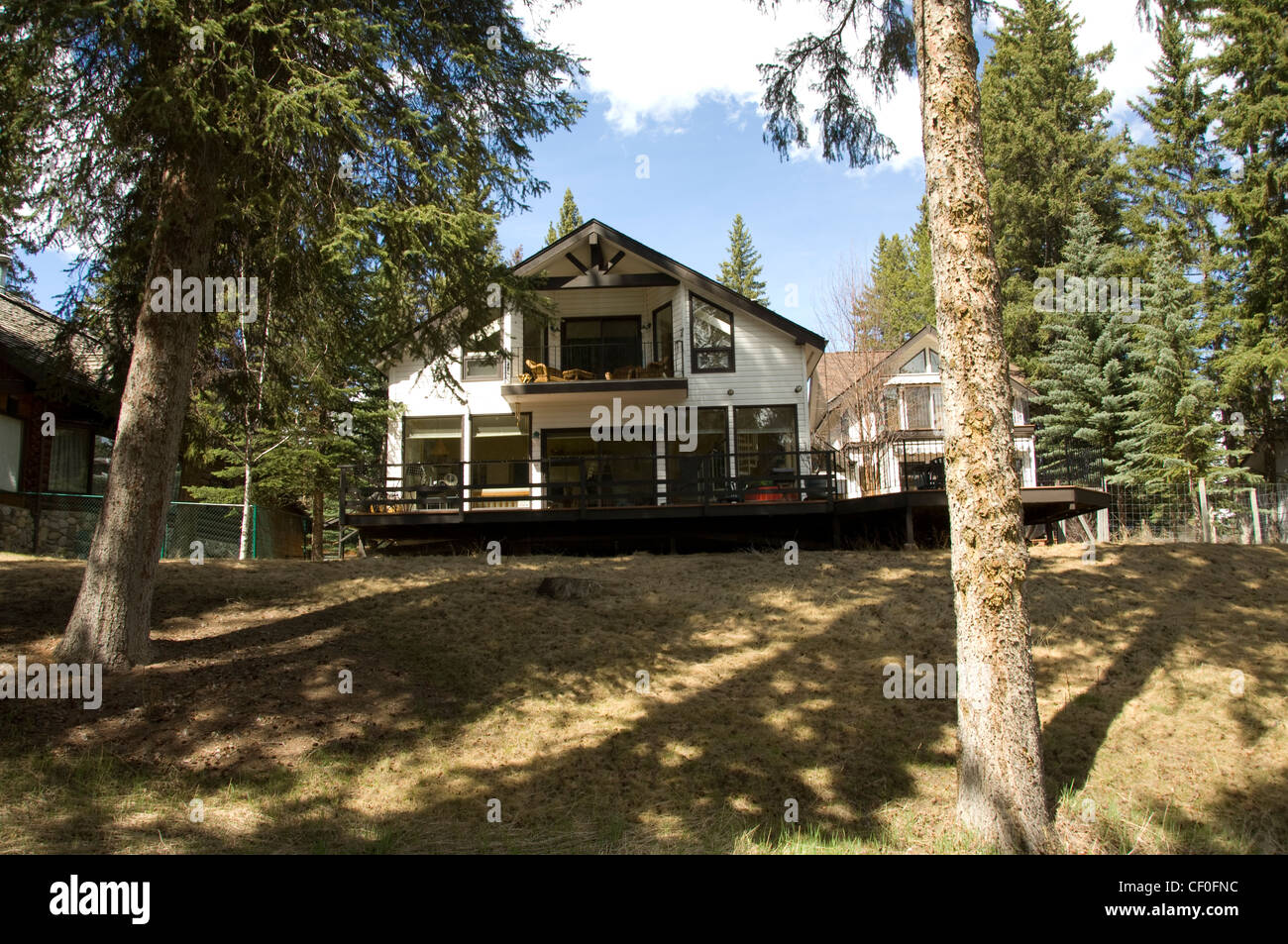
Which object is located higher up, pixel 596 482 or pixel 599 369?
pixel 599 369

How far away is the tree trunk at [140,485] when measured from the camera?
317 inches

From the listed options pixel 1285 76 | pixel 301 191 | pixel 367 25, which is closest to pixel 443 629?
pixel 301 191

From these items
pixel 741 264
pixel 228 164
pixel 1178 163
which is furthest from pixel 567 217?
pixel 228 164

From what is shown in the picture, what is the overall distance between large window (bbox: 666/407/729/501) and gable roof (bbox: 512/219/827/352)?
256 cm

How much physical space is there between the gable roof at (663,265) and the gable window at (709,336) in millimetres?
475

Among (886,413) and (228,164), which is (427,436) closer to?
(228,164)

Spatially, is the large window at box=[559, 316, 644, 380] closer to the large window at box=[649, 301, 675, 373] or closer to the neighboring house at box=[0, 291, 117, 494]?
the large window at box=[649, 301, 675, 373]

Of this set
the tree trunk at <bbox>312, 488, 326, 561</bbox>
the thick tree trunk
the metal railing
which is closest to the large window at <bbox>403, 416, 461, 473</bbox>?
the metal railing

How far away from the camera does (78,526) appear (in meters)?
18.9

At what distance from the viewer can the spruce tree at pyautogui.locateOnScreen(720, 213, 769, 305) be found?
5694 centimetres

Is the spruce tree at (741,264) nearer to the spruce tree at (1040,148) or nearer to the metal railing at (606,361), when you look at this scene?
the spruce tree at (1040,148)

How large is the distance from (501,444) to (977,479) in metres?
16.8

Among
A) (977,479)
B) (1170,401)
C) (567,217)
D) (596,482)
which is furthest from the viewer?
(567,217)

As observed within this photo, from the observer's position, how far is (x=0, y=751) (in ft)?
22.1
